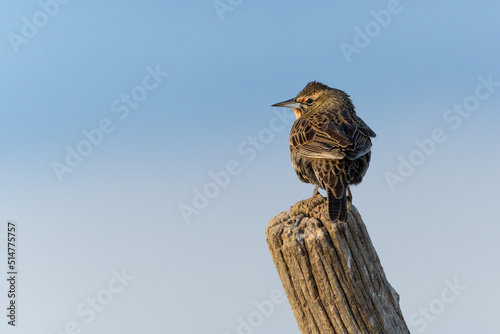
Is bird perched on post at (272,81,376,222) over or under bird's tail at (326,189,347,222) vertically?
over

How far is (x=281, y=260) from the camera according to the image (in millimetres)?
5168

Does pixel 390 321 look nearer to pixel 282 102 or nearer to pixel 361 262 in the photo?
pixel 361 262

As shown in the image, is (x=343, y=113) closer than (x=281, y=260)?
No

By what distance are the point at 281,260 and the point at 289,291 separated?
1.01 ft

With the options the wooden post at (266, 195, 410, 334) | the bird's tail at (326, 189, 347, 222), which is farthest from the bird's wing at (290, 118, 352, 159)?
the wooden post at (266, 195, 410, 334)

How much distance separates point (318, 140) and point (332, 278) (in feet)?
9.63

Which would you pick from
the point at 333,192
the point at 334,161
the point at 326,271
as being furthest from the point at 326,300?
the point at 334,161

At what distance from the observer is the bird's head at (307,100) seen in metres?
9.25

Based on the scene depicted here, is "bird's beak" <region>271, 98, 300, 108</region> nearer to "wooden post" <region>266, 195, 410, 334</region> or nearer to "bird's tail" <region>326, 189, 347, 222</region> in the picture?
"bird's tail" <region>326, 189, 347, 222</region>

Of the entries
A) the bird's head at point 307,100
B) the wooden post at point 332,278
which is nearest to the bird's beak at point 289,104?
the bird's head at point 307,100

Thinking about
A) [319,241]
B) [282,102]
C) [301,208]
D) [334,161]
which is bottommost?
[319,241]

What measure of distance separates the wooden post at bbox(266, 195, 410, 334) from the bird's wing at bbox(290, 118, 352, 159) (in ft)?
6.62

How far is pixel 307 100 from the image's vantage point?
9.30 meters

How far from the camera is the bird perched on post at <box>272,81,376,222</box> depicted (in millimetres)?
7090
